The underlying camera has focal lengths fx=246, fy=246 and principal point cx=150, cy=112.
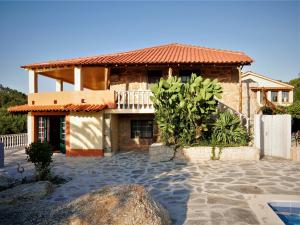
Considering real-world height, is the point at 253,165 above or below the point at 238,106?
below

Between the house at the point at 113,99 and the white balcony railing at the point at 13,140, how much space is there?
13.4 ft

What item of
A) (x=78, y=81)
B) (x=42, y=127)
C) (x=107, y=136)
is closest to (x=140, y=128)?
(x=107, y=136)

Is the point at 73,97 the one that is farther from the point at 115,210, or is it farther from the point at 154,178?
the point at 115,210

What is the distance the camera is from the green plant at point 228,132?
11242mm

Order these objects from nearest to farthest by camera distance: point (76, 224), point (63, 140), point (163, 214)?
1. point (76, 224)
2. point (163, 214)
3. point (63, 140)

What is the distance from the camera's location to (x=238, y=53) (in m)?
16.3

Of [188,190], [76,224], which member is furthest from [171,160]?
[76,224]

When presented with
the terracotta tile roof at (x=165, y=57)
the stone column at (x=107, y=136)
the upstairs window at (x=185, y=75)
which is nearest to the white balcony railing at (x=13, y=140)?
the terracotta tile roof at (x=165, y=57)

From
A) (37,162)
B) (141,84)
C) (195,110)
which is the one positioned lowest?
(37,162)

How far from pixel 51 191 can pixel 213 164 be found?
629 centimetres

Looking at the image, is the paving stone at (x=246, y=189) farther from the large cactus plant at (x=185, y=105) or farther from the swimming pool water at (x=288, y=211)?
the large cactus plant at (x=185, y=105)

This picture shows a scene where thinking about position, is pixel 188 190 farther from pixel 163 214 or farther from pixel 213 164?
pixel 213 164

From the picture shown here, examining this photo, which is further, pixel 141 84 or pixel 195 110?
pixel 141 84

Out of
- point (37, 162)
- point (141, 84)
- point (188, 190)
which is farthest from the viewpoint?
point (141, 84)
